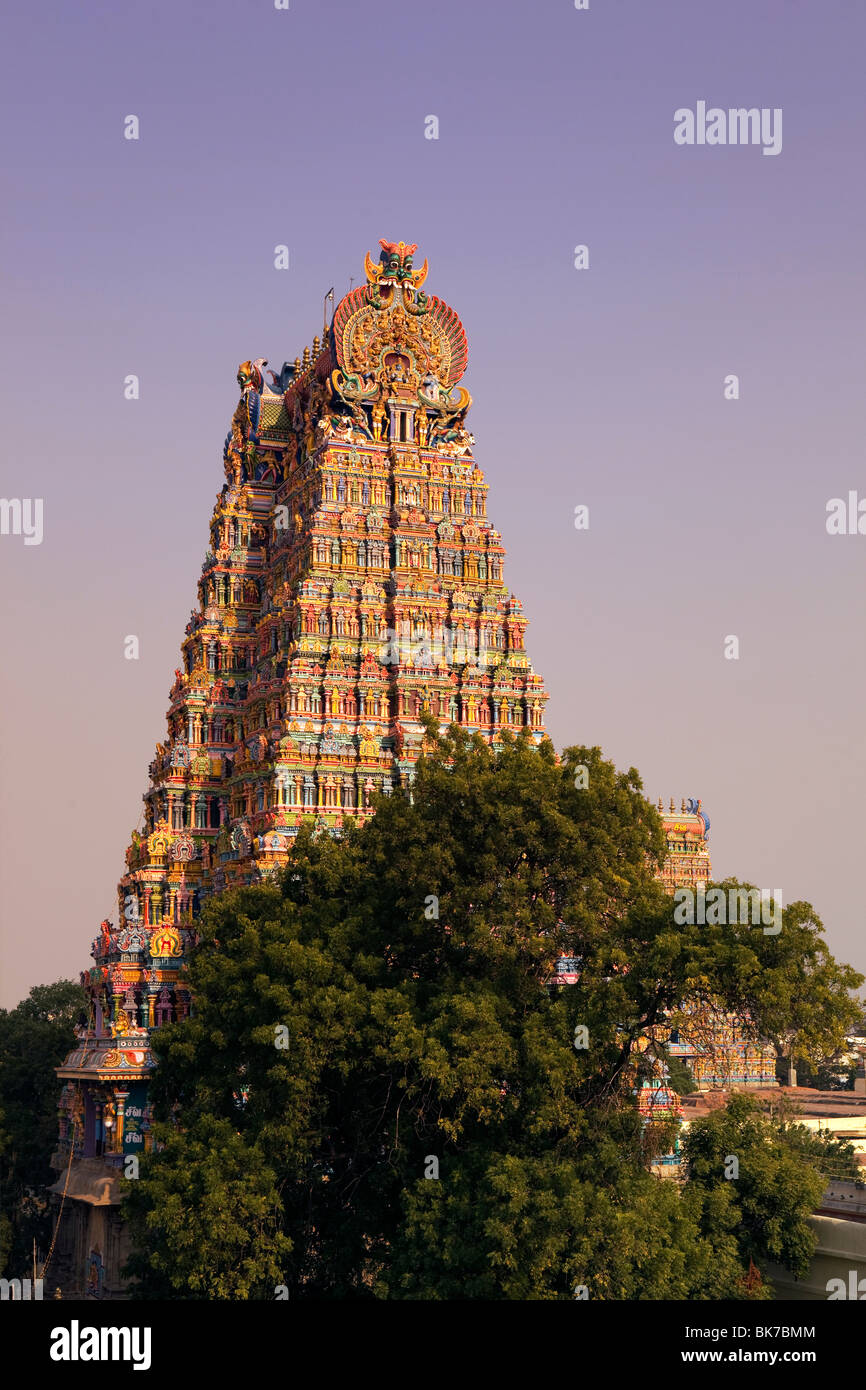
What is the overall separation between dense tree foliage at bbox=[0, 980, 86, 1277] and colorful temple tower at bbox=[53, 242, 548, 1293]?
2129 millimetres

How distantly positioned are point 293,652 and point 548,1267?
79.9ft

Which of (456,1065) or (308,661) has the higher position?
(308,661)

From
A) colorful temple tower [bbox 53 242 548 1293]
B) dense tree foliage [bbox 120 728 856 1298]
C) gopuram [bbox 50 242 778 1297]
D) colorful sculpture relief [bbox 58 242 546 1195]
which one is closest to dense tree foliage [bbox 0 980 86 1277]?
colorful temple tower [bbox 53 242 548 1293]

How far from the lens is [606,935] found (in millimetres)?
36656

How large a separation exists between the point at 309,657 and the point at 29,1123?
65.4 ft

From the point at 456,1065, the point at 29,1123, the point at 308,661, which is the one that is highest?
the point at 308,661

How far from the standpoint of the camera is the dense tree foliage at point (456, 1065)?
3375cm

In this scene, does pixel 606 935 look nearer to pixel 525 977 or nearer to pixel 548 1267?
pixel 525 977

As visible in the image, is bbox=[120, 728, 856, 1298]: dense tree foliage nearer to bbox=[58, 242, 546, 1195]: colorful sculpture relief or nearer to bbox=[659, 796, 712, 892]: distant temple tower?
bbox=[58, 242, 546, 1195]: colorful sculpture relief

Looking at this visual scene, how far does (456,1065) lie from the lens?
3456cm

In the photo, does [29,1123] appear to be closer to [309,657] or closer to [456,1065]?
[309,657]

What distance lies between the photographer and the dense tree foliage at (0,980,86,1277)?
193ft

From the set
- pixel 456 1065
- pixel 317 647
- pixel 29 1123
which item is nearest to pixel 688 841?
pixel 317 647
